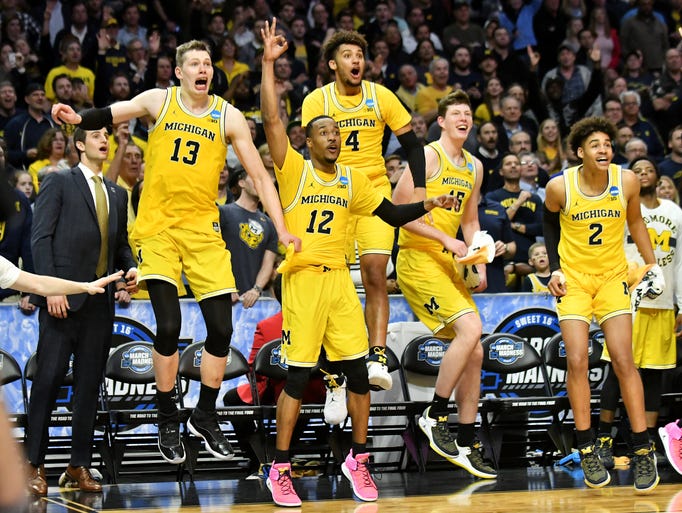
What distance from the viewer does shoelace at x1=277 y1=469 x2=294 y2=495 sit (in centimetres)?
683

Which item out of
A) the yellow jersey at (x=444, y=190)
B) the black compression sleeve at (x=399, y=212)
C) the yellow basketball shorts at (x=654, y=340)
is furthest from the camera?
the yellow basketball shorts at (x=654, y=340)

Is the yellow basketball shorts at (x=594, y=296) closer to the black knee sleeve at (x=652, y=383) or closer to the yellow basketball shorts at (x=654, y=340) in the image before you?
the yellow basketball shorts at (x=654, y=340)

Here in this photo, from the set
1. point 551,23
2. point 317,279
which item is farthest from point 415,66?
point 317,279

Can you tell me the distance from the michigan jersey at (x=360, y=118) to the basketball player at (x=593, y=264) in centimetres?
137

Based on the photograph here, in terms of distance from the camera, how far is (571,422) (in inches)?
349

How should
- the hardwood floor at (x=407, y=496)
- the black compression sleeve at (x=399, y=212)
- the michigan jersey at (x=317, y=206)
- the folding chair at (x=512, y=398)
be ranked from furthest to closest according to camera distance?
the folding chair at (x=512, y=398) < the black compression sleeve at (x=399, y=212) < the michigan jersey at (x=317, y=206) < the hardwood floor at (x=407, y=496)

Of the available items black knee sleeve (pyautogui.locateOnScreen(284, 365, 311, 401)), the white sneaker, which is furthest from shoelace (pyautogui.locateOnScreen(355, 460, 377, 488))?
black knee sleeve (pyautogui.locateOnScreen(284, 365, 311, 401))

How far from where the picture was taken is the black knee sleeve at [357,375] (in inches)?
287

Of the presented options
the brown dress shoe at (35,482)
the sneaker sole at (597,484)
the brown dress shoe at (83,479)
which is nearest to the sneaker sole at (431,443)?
the sneaker sole at (597,484)

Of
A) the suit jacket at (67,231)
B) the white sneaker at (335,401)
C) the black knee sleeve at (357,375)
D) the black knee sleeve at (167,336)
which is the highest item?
the suit jacket at (67,231)

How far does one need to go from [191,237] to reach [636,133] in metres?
8.68

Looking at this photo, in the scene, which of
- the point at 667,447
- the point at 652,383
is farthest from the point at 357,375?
the point at 652,383

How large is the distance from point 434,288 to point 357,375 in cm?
128

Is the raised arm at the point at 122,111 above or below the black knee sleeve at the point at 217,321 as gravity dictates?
above
